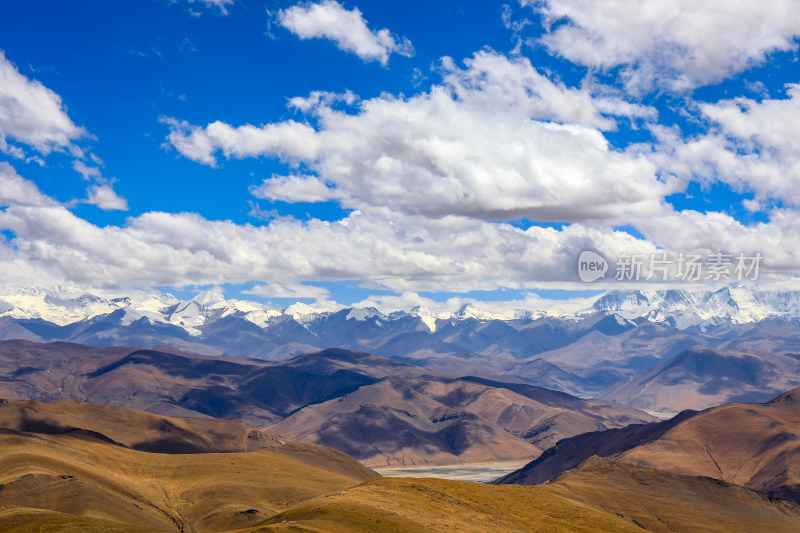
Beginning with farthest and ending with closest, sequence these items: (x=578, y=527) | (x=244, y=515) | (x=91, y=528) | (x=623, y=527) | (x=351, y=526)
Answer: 1. (x=244, y=515)
2. (x=623, y=527)
3. (x=578, y=527)
4. (x=91, y=528)
5. (x=351, y=526)

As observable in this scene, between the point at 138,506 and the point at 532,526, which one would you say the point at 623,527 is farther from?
the point at 138,506

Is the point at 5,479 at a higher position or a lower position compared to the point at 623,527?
lower

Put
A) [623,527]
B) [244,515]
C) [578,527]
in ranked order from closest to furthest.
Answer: [578,527] → [623,527] → [244,515]

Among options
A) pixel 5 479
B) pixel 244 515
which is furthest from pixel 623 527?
pixel 5 479

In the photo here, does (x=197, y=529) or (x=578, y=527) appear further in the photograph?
(x=197, y=529)

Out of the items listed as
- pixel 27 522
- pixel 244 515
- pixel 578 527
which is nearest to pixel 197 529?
pixel 244 515

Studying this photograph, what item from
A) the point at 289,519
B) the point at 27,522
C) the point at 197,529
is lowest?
the point at 197,529

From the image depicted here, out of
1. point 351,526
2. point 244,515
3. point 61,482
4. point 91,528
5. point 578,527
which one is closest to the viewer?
point 351,526

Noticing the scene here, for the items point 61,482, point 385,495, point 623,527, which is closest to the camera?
point 385,495

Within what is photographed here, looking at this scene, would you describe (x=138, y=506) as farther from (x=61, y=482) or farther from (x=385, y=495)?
(x=385, y=495)
